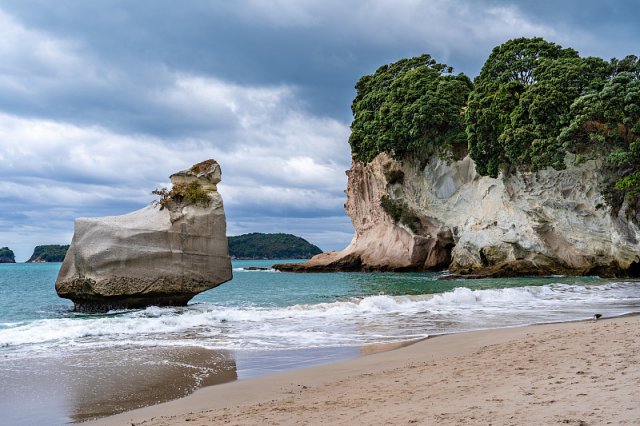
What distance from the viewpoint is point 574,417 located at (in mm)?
4383

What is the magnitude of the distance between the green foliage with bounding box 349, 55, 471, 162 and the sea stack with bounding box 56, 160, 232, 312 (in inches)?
1093

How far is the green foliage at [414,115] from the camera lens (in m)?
43.5

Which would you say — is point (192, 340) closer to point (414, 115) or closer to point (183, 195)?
point (183, 195)

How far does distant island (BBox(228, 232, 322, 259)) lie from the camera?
147 m

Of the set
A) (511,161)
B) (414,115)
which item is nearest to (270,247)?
(414,115)

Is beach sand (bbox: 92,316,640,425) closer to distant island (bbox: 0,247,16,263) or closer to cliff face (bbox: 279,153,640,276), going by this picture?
cliff face (bbox: 279,153,640,276)

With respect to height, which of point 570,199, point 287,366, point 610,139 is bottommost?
point 287,366

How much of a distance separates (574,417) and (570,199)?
115 ft

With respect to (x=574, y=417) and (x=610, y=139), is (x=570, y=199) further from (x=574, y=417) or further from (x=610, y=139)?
(x=574, y=417)

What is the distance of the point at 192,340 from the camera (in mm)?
12430

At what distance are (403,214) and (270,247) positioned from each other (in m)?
103

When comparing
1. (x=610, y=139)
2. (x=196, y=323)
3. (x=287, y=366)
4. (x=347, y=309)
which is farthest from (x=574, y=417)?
(x=610, y=139)

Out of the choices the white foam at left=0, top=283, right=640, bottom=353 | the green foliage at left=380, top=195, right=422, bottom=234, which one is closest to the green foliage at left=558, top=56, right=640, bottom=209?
the white foam at left=0, top=283, right=640, bottom=353

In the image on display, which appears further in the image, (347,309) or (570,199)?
(570,199)
